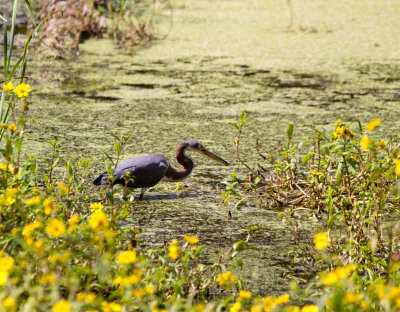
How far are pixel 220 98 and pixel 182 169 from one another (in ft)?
4.25

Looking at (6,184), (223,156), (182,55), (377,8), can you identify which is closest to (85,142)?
(223,156)

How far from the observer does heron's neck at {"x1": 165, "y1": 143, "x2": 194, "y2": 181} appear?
2424mm

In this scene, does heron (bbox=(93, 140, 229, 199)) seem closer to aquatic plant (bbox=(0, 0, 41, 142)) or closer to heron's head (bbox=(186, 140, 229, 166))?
heron's head (bbox=(186, 140, 229, 166))

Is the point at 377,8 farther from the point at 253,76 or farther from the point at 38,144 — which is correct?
the point at 38,144

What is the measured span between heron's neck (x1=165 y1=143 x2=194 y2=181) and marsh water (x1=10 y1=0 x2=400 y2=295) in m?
0.06

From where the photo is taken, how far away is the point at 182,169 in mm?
2479

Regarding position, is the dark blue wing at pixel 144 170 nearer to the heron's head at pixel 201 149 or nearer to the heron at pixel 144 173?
the heron at pixel 144 173

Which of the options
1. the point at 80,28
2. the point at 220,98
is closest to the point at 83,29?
the point at 80,28

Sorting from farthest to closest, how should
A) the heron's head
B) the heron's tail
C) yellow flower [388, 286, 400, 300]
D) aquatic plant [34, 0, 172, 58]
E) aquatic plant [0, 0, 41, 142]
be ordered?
aquatic plant [34, 0, 172, 58]
the heron's head
the heron's tail
aquatic plant [0, 0, 41, 142]
yellow flower [388, 286, 400, 300]

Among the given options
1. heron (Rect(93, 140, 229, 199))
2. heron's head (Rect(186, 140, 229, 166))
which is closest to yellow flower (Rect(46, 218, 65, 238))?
heron (Rect(93, 140, 229, 199))

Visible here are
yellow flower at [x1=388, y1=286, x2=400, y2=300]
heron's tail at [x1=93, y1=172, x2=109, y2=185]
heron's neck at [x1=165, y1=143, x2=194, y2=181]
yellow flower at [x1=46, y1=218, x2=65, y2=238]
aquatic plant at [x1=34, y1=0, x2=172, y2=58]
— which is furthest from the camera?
aquatic plant at [x1=34, y1=0, x2=172, y2=58]

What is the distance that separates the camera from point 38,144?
111 inches

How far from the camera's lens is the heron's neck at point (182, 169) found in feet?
7.95

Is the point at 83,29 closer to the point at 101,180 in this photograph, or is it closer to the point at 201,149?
the point at 201,149
